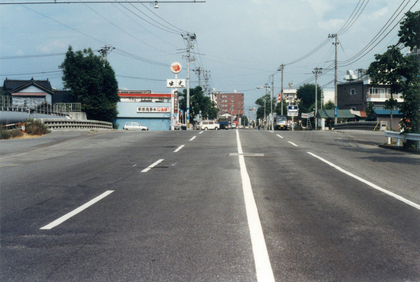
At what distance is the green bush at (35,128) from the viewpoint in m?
26.0

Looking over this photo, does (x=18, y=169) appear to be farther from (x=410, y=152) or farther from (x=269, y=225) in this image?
(x=410, y=152)

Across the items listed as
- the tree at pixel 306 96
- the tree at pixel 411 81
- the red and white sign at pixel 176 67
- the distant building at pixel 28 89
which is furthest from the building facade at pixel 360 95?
the distant building at pixel 28 89

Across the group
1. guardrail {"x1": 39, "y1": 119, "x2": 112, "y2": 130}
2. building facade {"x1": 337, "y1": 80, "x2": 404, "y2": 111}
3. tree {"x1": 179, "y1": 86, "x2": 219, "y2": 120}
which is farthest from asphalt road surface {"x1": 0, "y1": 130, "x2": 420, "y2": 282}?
tree {"x1": 179, "y1": 86, "x2": 219, "y2": 120}

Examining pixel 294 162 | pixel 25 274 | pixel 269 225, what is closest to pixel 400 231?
pixel 269 225

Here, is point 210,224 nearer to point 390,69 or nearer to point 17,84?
point 390,69

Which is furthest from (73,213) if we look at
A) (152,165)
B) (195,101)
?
(195,101)

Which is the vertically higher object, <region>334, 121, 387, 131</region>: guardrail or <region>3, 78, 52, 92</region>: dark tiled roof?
<region>3, 78, 52, 92</region>: dark tiled roof

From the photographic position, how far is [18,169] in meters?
11.6

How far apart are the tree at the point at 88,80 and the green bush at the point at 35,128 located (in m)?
28.8

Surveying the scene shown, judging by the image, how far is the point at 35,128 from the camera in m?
26.1

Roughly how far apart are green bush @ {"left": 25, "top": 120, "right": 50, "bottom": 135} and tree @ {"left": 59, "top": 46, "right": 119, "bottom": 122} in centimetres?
2879

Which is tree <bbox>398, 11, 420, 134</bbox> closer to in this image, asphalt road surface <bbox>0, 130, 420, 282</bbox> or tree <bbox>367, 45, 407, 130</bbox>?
tree <bbox>367, 45, 407, 130</bbox>

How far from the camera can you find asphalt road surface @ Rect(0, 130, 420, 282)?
12.9ft

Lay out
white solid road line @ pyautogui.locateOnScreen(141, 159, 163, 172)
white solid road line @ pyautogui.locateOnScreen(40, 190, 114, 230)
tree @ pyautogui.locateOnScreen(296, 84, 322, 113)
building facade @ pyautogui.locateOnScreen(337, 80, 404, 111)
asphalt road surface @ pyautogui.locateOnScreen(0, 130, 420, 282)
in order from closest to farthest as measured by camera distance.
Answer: asphalt road surface @ pyautogui.locateOnScreen(0, 130, 420, 282) < white solid road line @ pyautogui.locateOnScreen(40, 190, 114, 230) < white solid road line @ pyautogui.locateOnScreen(141, 159, 163, 172) < building facade @ pyautogui.locateOnScreen(337, 80, 404, 111) < tree @ pyautogui.locateOnScreen(296, 84, 322, 113)
